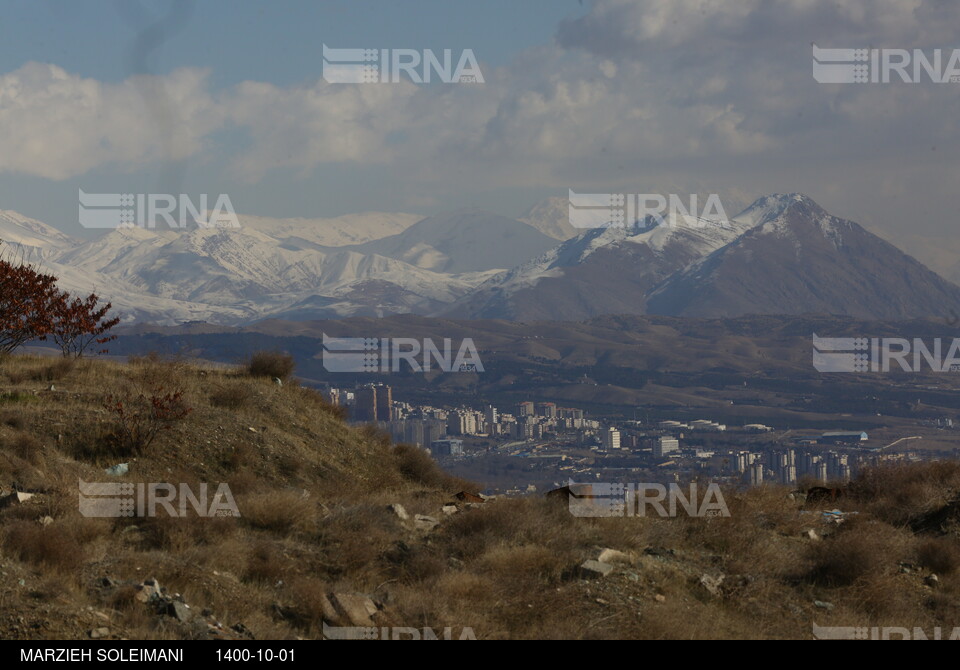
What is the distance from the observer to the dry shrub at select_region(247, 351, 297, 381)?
2202 cm

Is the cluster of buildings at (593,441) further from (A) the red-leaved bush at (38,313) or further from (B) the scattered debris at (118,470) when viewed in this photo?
(B) the scattered debris at (118,470)

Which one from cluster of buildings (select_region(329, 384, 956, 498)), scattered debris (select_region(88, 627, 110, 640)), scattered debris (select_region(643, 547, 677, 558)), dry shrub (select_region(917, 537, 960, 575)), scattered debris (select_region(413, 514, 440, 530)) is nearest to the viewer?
scattered debris (select_region(88, 627, 110, 640))

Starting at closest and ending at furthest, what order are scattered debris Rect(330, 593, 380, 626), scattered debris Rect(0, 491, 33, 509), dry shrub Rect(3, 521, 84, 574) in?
scattered debris Rect(330, 593, 380, 626) → dry shrub Rect(3, 521, 84, 574) → scattered debris Rect(0, 491, 33, 509)

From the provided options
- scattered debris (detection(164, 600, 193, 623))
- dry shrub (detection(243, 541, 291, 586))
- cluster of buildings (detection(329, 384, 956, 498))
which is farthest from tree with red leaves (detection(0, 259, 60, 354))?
cluster of buildings (detection(329, 384, 956, 498))

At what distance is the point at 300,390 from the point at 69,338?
15.8ft

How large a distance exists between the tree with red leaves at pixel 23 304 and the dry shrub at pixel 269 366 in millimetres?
4218

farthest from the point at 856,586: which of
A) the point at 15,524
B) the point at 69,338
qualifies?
the point at 69,338

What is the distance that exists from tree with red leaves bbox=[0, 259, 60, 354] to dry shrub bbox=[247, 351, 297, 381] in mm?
4218

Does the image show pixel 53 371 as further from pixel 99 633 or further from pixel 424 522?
pixel 99 633

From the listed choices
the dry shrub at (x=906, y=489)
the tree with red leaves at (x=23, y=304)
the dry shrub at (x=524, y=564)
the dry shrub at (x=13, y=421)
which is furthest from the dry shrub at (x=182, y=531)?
the dry shrub at (x=906, y=489)

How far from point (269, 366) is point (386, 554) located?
1088 cm

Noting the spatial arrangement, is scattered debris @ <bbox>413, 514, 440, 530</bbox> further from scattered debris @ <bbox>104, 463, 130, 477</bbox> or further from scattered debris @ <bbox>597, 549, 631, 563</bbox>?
scattered debris @ <bbox>104, 463, 130, 477</bbox>
